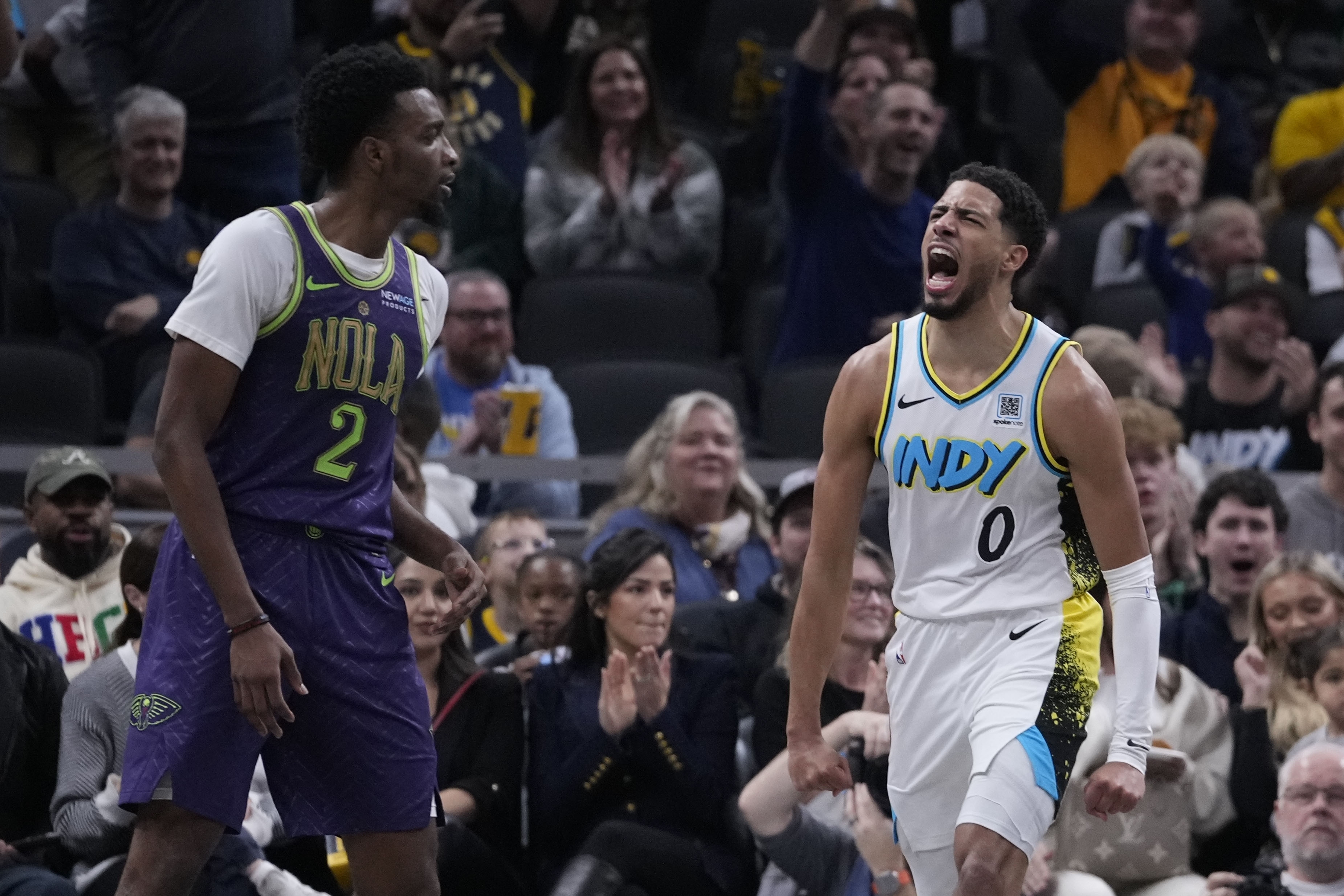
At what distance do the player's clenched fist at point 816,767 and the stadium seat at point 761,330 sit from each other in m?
4.64

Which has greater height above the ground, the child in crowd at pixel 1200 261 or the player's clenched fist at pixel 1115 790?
the child in crowd at pixel 1200 261

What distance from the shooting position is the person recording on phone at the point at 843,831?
5207 mm

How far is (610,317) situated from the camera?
816 centimetres

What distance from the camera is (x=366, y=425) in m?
3.76

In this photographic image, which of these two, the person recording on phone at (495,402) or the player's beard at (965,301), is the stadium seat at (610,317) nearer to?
the person recording on phone at (495,402)

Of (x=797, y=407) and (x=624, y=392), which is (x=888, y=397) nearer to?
(x=797, y=407)

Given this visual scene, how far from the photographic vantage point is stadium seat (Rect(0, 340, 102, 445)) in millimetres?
7426

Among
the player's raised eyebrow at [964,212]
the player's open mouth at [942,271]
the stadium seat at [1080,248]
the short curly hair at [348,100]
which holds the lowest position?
the player's open mouth at [942,271]

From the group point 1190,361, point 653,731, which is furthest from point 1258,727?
point 1190,361

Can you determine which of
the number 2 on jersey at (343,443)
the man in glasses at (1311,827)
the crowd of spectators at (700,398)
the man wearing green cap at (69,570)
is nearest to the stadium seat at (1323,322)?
the crowd of spectators at (700,398)

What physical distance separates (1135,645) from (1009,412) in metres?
0.53

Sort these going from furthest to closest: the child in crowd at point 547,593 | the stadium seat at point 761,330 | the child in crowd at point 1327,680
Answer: the stadium seat at point 761,330 → the child in crowd at point 547,593 → the child in crowd at point 1327,680

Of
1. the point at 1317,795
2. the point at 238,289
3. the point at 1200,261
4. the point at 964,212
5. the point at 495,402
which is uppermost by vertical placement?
the point at 1200,261

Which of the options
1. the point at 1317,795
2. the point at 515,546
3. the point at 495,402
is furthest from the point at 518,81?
the point at 1317,795
